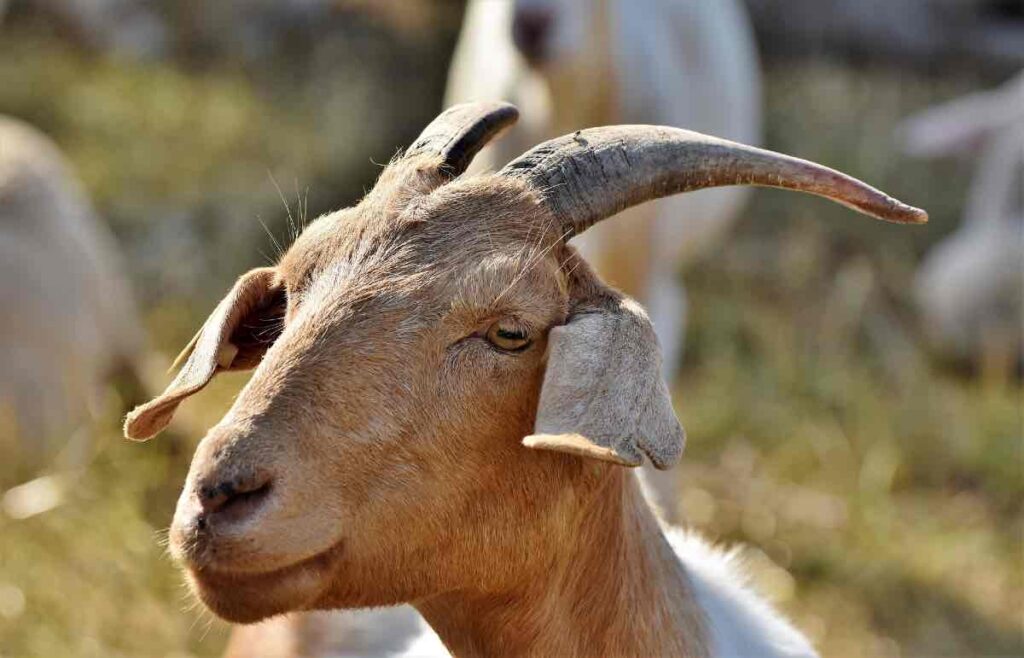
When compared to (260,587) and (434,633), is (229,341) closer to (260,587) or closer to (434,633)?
(260,587)

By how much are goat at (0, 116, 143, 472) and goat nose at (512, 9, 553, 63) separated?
2288mm

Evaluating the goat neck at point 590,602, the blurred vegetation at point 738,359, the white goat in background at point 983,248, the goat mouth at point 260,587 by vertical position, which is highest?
the goat mouth at point 260,587

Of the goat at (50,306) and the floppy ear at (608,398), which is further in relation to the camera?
the goat at (50,306)

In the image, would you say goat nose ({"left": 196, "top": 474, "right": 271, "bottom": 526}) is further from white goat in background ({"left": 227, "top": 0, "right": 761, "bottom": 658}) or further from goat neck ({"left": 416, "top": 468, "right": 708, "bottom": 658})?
white goat in background ({"left": 227, "top": 0, "right": 761, "bottom": 658})

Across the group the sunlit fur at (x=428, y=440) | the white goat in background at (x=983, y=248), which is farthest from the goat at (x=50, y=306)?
the white goat in background at (x=983, y=248)

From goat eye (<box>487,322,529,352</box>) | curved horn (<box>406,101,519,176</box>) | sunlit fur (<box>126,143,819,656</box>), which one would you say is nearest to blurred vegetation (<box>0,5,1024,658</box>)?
curved horn (<box>406,101,519,176</box>)

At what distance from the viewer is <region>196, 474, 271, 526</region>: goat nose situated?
224cm

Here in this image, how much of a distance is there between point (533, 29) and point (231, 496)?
336cm

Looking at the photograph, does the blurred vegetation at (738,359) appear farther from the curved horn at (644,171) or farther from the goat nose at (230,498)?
the goat nose at (230,498)

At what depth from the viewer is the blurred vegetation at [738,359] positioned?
210 inches

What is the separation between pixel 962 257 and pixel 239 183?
4.21 meters

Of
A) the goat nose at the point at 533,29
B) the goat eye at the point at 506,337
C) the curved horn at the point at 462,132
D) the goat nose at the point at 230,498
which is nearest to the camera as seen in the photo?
the goat nose at the point at 230,498

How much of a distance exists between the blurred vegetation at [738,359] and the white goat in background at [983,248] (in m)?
0.20

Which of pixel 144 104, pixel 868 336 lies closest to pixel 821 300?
pixel 868 336
